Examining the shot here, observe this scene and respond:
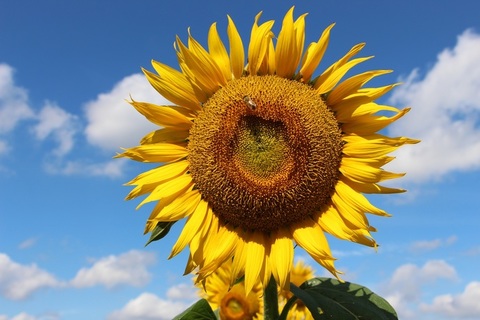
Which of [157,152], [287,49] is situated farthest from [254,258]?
[287,49]

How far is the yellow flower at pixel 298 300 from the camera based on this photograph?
25.6 feet

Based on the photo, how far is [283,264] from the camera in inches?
A: 199

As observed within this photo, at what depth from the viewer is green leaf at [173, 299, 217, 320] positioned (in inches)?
217

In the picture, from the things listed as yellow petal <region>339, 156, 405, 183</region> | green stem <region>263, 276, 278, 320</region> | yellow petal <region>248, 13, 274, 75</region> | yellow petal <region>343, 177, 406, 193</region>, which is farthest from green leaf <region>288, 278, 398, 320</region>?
yellow petal <region>248, 13, 274, 75</region>

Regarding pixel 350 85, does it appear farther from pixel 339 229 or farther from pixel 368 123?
pixel 339 229

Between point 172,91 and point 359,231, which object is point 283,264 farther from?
point 172,91

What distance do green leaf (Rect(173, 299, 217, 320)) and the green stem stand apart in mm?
606

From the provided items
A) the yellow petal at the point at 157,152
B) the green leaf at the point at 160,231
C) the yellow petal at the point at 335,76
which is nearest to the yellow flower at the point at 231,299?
the green leaf at the point at 160,231

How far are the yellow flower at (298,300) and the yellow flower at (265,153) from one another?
2719 mm

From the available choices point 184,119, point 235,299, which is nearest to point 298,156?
point 184,119

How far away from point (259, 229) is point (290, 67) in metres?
1.48

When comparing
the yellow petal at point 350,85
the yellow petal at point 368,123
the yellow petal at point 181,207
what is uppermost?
the yellow petal at point 350,85

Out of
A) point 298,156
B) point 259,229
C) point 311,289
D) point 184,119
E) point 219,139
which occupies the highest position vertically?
point 184,119

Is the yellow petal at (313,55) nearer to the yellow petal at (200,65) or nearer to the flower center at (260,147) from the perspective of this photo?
the flower center at (260,147)
